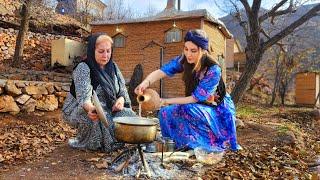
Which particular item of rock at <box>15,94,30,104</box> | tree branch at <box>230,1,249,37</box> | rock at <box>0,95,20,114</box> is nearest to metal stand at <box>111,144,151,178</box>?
rock at <box>0,95,20,114</box>

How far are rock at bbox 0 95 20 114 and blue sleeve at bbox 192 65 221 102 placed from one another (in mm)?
4149

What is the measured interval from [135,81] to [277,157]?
6.04m

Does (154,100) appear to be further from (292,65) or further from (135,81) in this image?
(292,65)

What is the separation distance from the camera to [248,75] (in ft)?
32.9

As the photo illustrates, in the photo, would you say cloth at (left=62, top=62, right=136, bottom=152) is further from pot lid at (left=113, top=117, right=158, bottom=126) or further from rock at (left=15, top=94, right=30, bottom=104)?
rock at (left=15, top=94, right=30, bottom=104)

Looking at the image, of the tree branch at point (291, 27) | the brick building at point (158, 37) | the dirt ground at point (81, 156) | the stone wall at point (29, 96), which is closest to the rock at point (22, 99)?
the stone wall at point (29, 96)

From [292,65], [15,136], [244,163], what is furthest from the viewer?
[292,65]

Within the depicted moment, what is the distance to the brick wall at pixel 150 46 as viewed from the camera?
14766 mm

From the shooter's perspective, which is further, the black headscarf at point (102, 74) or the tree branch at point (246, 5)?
the tree branch at point (246, 5)

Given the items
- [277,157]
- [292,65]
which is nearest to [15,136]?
[277,157]

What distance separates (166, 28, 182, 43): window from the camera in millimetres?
14652

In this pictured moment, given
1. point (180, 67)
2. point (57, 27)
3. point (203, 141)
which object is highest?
point (57, 27)

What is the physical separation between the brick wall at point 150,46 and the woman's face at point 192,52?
408 inches

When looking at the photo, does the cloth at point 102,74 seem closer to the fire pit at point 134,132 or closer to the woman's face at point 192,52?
the fire pit at point 134,132
